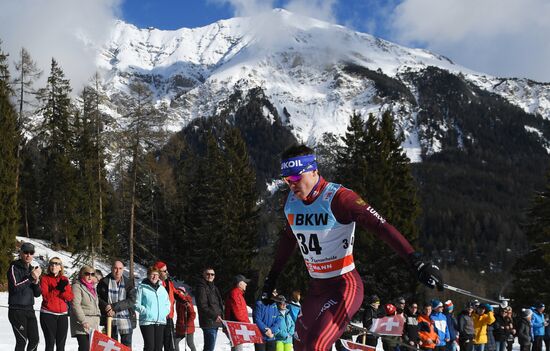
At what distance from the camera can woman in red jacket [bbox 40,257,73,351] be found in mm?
8891

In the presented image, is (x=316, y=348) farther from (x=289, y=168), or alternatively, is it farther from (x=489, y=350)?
(x=489, y=350)

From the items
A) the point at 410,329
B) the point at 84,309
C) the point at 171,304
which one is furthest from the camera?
the point at 410,329

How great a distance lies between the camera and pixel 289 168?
17.2 feet

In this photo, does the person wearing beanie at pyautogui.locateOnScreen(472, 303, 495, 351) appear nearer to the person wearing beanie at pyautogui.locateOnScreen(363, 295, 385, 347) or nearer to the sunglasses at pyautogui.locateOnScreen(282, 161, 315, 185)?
the person wearing beanie at pyautogui.locateOnScreen(363, 295, 385, 347)

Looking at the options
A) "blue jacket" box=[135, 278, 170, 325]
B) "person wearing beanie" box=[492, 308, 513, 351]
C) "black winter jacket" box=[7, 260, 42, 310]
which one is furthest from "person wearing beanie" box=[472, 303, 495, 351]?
"black winter jacket" box=[7, 260, 42, 310]

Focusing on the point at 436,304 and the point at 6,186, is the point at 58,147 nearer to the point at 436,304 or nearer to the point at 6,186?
the point at 6,186

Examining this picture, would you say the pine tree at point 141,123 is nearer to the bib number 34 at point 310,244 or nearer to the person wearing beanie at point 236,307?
the person wearing beanie at point 236,307

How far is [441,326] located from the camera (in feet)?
50.6

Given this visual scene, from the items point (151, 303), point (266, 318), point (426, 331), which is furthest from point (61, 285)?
point (426, 331)

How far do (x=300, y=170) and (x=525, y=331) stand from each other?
616 inches

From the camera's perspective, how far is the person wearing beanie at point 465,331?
16.6m

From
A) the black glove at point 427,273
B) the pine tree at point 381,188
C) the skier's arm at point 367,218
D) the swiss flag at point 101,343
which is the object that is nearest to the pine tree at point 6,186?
the pine tree at point 381,188

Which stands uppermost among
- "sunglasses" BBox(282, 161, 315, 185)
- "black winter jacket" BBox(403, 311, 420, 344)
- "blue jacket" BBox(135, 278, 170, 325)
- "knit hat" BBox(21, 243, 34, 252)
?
"sunglasses" BBox(282, 161, 315, 185)

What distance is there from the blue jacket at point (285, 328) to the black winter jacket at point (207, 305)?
4.36ft
